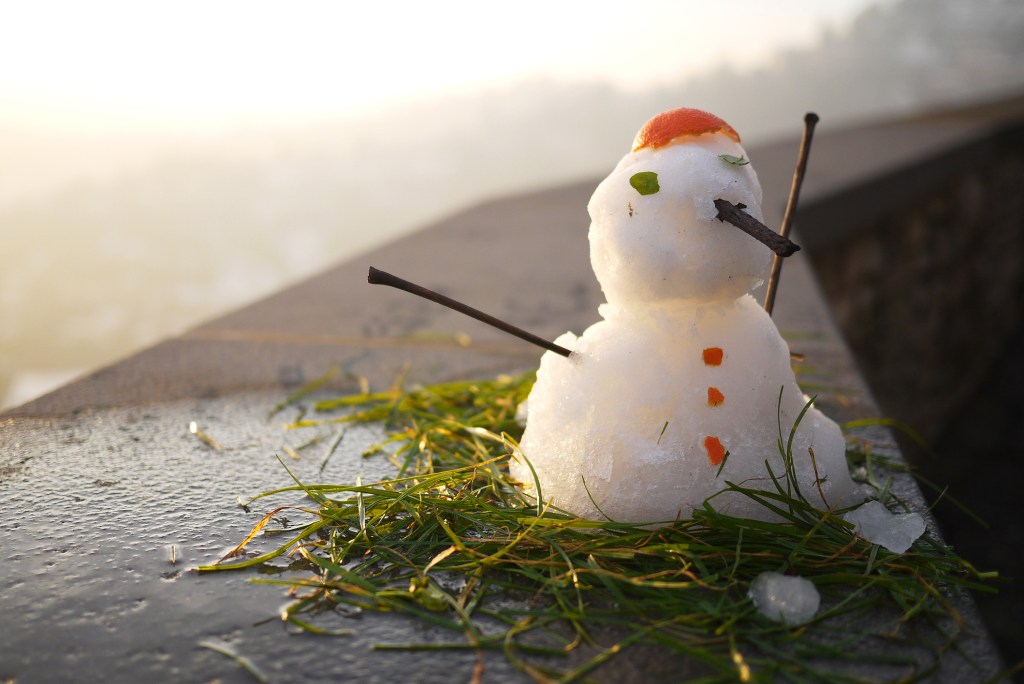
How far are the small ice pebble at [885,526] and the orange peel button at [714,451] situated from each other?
→ 0.77 ft

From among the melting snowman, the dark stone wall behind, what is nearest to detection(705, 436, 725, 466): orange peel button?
the melting snowman

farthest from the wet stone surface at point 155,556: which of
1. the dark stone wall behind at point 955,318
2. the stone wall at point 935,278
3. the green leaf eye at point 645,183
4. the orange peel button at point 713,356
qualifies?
the stone wall at point 935,278

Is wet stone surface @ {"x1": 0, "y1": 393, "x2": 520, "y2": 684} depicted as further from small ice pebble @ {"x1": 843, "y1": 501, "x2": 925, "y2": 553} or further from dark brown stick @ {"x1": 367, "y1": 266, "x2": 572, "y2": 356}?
small ice pebble @ {"x1": 843, "y1": 501, "x2": 925, "y2": 553}

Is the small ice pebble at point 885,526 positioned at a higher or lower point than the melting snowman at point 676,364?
lower

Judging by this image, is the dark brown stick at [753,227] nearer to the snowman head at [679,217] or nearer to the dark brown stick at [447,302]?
the snowman head at [679,217]

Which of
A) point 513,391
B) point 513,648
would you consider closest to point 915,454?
point 513,391

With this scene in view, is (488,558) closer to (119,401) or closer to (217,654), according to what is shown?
(217,654)

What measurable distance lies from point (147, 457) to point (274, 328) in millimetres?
1130

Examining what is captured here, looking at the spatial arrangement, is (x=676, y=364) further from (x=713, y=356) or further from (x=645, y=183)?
(x=645, y=183)

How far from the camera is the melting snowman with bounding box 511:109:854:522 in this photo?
1271 mm

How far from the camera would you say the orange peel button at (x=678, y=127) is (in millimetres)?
1327

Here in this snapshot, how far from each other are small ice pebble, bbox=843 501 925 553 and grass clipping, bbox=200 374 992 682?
0.08 feet

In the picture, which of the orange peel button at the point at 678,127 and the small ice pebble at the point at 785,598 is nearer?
the small ice pebble at the point at 785,598

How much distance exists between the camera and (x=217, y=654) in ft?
3.59
